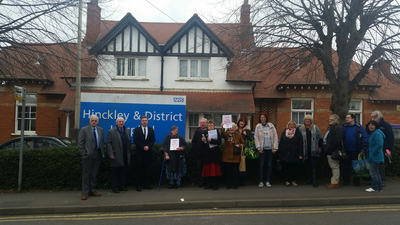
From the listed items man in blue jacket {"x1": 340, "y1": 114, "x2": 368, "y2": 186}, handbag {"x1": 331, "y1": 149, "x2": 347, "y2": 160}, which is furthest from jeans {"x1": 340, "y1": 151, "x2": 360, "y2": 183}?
handbag {"x1": 331, "y1": 149, "x2": 347, "y2": 160}

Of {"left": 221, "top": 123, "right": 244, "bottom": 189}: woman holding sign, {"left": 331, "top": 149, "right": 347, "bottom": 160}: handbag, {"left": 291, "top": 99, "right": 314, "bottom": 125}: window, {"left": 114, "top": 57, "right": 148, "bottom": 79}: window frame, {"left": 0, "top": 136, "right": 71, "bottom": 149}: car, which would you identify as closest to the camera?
{"left": 331, "top": 149, "right": 347, "bottom": 160}: handbag

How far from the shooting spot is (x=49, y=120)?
1738 centimetres

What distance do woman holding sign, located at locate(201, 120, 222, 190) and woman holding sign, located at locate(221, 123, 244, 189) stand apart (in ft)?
0.66

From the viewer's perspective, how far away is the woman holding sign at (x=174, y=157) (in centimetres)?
775

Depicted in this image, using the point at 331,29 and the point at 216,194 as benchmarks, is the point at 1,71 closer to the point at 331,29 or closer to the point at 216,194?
the point at 216,194

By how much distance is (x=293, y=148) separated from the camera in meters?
7.59

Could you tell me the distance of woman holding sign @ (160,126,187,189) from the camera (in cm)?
775

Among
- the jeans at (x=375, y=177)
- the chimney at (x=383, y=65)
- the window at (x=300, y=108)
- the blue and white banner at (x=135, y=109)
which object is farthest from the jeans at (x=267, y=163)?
the window at (x=300, y=108)

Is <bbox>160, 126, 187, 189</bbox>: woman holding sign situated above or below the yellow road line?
above

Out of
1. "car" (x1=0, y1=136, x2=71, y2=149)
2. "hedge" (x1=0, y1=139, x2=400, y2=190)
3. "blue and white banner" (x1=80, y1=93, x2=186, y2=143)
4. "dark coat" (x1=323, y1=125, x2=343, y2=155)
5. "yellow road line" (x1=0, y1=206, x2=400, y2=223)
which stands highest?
"blue and white banner" (x1=80, y1=93, x2=186, y2=143)

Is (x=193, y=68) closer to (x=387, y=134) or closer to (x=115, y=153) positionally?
(x=115, y=153)

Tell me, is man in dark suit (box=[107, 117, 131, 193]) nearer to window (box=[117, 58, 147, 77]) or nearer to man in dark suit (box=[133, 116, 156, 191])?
man in dark suit (box=[133, 116, 156, 191])

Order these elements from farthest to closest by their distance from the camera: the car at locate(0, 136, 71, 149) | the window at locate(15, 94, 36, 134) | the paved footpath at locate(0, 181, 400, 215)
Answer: the window at locate(15, 94, 36, 134) < the car at locate(0, 136, 71, 149) < the paved footpath at locate(0, 181, 400, 215)

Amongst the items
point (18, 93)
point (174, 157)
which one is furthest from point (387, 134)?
point (18, 93)
